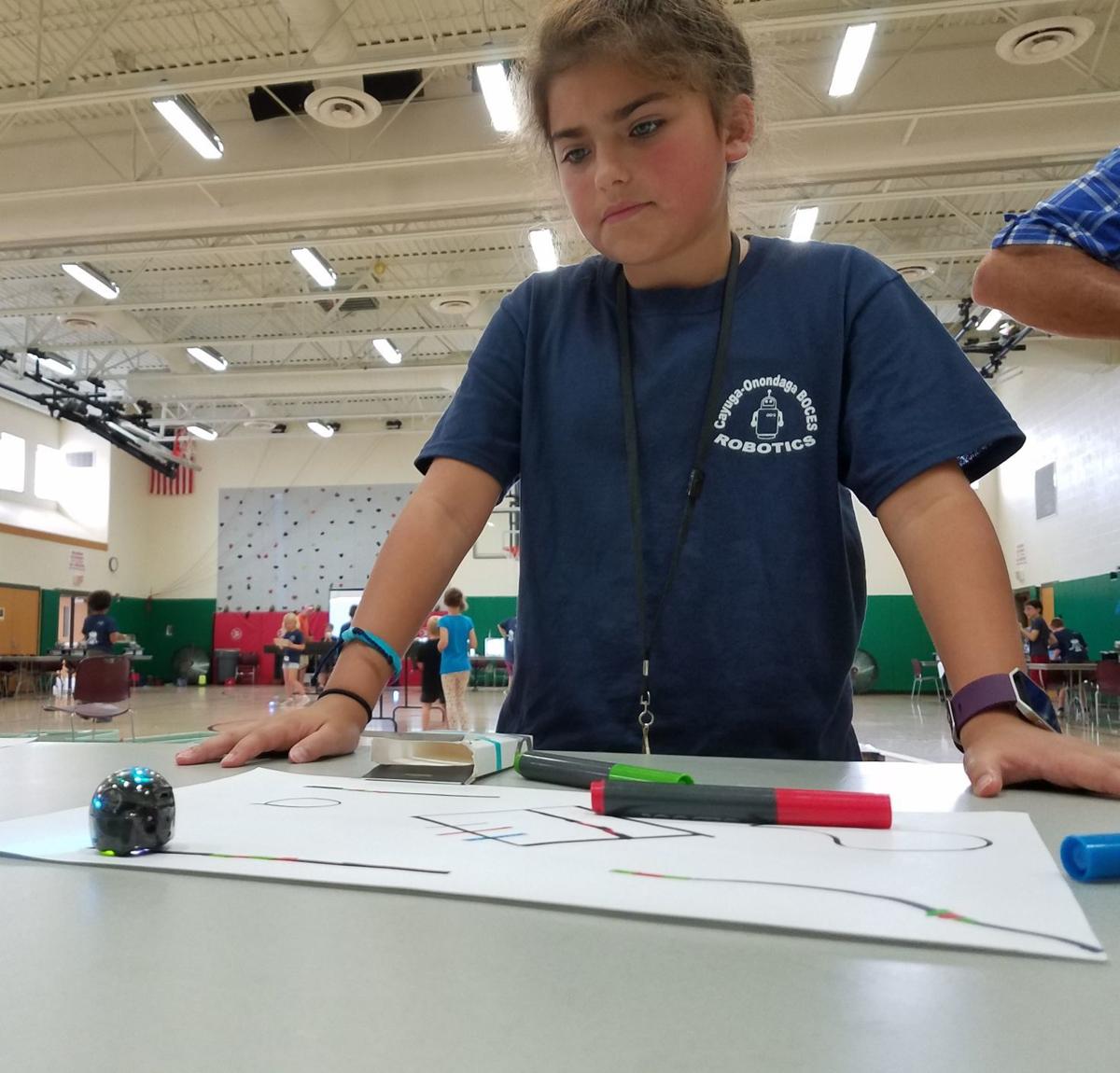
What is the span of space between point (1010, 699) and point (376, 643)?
1.94 ft

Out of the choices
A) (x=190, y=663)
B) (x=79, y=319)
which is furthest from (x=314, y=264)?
(x=190, y=663)

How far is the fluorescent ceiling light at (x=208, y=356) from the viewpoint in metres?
11.6

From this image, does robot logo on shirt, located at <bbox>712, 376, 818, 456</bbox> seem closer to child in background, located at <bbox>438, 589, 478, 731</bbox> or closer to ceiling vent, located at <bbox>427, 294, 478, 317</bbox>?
child in background, located at <bbox>438, 589, 478, 731</bbox>

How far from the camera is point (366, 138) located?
7.34m

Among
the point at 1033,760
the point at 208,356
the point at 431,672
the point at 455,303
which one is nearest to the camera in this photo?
the point at 1033,760

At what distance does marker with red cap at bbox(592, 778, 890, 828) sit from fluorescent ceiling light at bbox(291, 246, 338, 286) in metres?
8.55

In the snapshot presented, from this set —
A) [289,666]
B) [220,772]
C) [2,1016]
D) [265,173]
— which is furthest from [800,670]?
[289,666]

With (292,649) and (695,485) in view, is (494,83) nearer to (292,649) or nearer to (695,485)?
(695,485)

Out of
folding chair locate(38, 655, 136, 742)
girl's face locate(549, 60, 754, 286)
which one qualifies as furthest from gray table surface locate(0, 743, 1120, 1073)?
folding chair locate(38, 655, 136, 742)

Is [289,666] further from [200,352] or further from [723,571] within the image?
A: [723,571]

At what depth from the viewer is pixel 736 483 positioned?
103 cm

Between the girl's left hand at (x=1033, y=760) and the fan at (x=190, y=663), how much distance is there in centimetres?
1760

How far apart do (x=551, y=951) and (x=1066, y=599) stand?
12123 millimetres

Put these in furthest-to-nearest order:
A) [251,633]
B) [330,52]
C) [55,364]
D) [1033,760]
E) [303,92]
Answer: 1. [251,633]
2. [55,364]
3. [303,92]
4. [330,52]
5. [1033,760]
